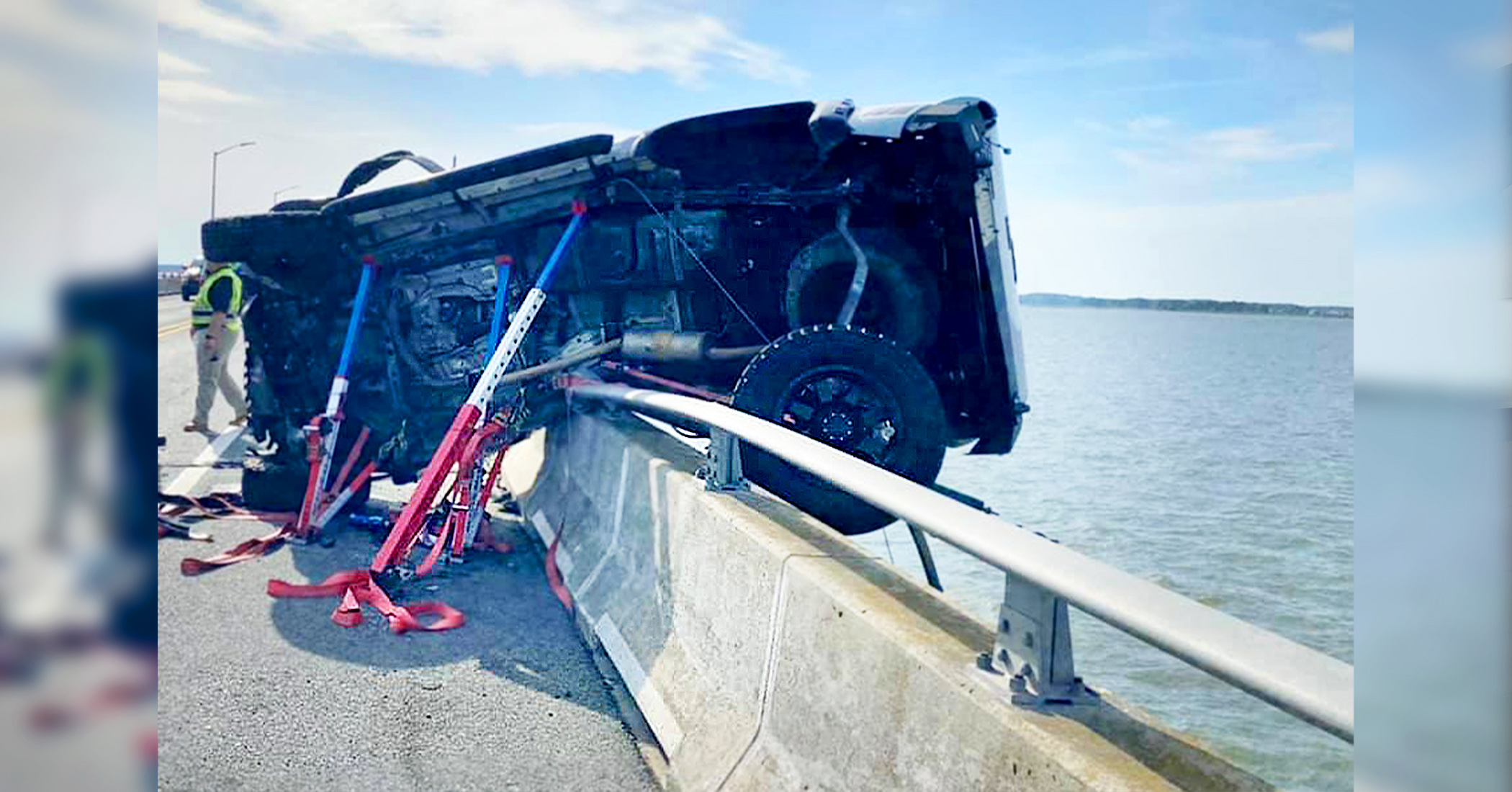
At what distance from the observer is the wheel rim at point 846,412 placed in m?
6.33

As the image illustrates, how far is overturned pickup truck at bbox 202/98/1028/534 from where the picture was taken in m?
6.39

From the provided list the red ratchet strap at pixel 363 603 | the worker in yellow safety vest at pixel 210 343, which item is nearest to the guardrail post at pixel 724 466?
the red ratchet strap at pixel 363 603

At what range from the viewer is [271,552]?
716 centimetres

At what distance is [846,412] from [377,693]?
279cm

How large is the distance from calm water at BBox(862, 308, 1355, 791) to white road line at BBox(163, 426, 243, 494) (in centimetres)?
554

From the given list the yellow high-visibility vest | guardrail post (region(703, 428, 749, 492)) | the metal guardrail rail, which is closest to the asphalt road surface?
guardrail post (region(703, 428, 749, 492))

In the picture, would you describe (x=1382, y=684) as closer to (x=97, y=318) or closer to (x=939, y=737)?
(x=97, y=318)

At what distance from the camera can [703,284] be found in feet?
26.6

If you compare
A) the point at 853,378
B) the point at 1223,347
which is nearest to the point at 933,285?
the point at 853,378

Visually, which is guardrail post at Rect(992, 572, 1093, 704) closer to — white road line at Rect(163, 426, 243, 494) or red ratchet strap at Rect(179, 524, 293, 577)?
red ratchet strap at Rect(179, 524, 293, 577)

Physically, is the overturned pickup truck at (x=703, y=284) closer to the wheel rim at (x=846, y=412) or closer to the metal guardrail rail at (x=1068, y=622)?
the wheel rim at (x=846, y=412)

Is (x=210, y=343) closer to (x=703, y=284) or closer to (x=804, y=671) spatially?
(x=703, y=284)

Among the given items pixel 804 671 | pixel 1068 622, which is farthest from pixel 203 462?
pixel 1068 622

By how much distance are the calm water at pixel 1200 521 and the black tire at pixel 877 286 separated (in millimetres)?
1718
